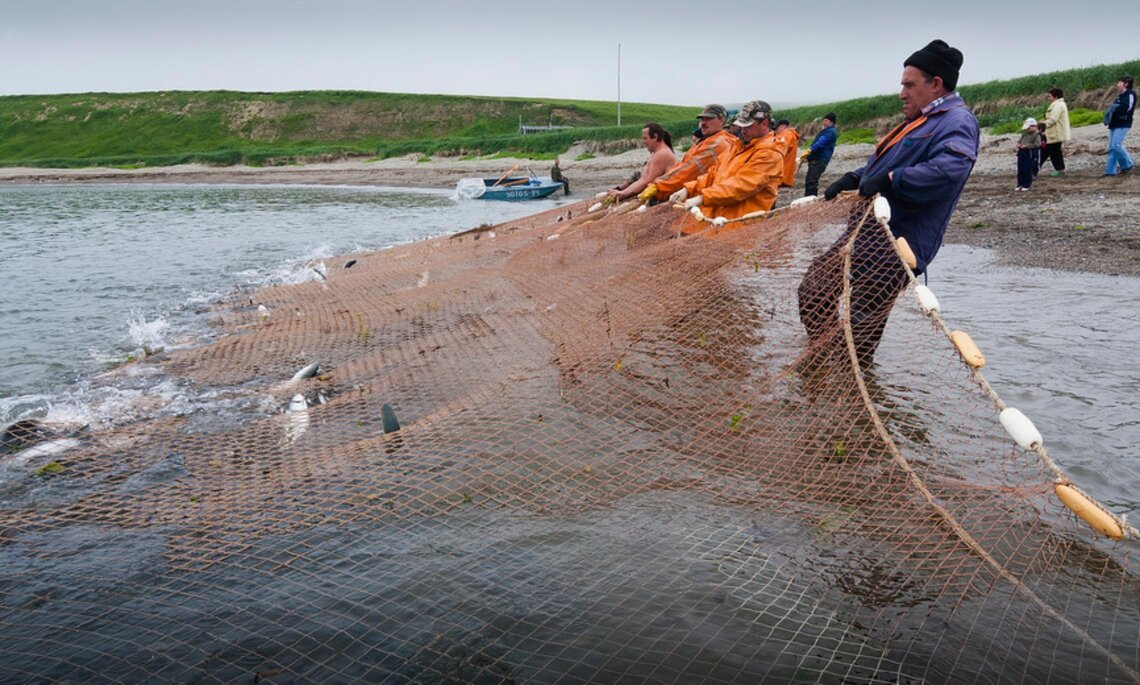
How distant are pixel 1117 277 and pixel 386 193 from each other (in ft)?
112

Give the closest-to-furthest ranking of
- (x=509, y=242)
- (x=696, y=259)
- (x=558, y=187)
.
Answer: (x=696, y=259) < (x=509, y=242) < (x=558, y=187)

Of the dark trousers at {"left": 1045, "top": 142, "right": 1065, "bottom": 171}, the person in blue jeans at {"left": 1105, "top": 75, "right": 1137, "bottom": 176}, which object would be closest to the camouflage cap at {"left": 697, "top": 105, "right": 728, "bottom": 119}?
the person in blue jeans at {"left": 1105, "top": 75, "right": 1137, "bottom": 176}

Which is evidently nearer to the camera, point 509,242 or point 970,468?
point 970,468

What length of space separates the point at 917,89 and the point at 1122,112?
12.2 m

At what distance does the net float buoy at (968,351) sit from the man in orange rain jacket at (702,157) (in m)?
4.98

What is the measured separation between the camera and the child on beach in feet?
47.2

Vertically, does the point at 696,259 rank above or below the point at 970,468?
above

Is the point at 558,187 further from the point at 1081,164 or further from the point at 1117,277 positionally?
the point at 1117,277

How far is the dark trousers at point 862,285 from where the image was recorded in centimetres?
459

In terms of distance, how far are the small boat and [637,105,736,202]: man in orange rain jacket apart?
21492 mm

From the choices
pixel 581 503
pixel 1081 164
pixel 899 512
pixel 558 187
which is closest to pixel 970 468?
pixel 899 512

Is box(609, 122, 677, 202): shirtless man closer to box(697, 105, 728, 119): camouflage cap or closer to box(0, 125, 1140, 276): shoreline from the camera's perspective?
box(697, 105, 728, 119): camouflage cap

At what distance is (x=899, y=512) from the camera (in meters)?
3.16


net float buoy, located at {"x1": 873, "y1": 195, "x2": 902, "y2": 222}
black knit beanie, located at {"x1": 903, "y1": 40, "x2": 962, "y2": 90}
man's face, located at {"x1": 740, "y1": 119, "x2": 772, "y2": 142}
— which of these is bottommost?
net float buoy, located at {"x1": 873, "y1": 195, "x2": 902, "y2": 222}
